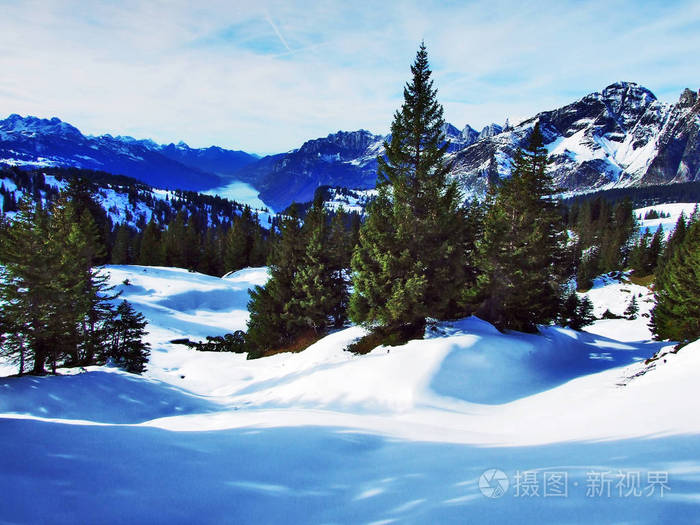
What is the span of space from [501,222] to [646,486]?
1613 centimetres

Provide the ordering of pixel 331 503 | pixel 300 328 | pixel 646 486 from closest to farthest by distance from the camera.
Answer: pixel 646 486
pixel 331 503
pixel 300 328

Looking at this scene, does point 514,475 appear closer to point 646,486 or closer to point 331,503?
point 646,486

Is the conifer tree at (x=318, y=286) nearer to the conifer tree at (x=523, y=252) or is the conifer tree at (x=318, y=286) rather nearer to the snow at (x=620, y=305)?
the conifer tree at (x=523, y=252)

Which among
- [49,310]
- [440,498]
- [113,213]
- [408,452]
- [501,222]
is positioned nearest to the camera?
[440,498]

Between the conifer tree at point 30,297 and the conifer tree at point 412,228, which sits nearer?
the conifer tree at point 30,297

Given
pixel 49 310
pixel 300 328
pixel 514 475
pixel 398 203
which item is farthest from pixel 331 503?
pixel 300 328

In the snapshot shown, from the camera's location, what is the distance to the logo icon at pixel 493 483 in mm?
4003

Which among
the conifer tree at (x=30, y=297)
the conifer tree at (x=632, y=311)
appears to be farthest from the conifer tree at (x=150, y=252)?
the conifer tree at (x=632, y=311)

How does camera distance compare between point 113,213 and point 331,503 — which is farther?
point 113,213

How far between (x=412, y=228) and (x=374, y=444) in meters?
10.6

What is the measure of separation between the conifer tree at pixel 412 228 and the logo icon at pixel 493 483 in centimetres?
1028

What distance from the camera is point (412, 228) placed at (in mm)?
15445

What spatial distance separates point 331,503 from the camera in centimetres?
436

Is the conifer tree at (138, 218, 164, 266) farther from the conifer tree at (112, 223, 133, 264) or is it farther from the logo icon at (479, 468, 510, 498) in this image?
the logo icon at (479, 468, 510, 498)
